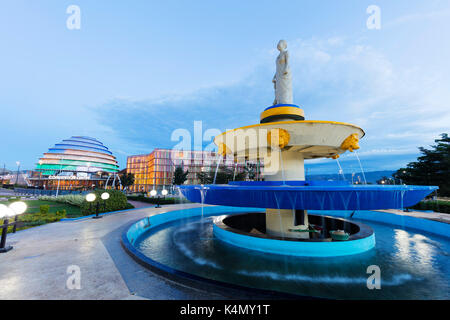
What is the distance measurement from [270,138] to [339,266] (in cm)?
488

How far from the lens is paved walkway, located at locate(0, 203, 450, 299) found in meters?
3.66

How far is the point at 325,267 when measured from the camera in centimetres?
598

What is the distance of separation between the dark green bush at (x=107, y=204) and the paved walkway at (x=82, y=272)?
212 inches

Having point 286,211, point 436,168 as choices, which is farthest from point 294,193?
point 436,168

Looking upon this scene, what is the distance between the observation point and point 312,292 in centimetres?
454

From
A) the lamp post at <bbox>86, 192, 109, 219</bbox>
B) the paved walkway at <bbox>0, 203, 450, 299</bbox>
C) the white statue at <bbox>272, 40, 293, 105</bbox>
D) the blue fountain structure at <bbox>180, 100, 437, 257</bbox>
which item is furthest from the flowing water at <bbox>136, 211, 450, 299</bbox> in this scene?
the white statue at <bbox>272, 40, 293, 105</bbox>

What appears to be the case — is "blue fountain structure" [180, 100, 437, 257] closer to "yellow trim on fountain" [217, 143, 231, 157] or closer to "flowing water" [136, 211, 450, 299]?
"yellow trim on fountain" [217, 143, 231, 157]

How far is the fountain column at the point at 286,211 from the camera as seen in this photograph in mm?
8727

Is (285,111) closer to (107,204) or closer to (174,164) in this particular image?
Result: (107,204)

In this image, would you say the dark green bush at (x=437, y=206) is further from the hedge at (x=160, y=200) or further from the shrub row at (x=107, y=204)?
the shrub row at (x=107, y=204)

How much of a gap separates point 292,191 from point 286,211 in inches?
155

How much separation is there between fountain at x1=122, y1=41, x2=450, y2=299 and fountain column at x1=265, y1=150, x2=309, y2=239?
5 cm
